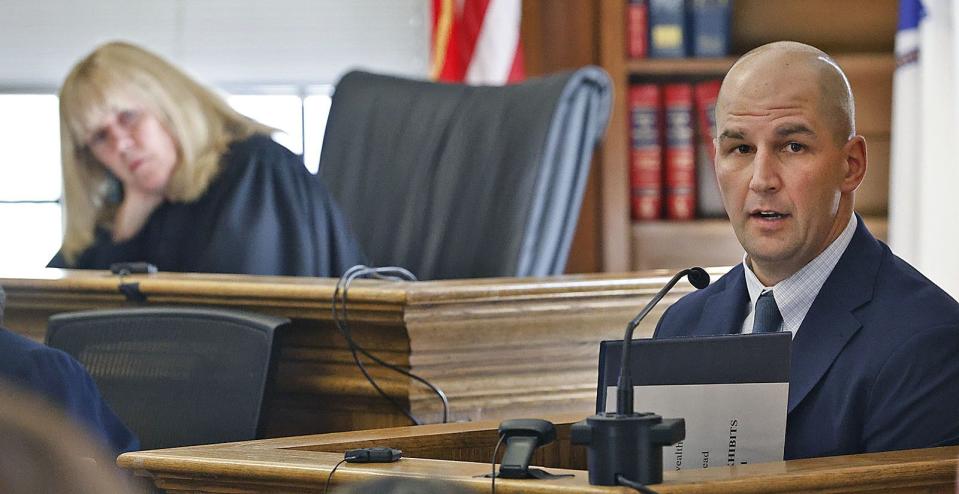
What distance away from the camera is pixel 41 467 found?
0.76 m

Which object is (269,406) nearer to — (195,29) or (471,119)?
(471,119)

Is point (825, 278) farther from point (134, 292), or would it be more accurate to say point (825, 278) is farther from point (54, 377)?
point (134, 292)

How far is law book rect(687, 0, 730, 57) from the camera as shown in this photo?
391cm

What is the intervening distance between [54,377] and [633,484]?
0.97 metres

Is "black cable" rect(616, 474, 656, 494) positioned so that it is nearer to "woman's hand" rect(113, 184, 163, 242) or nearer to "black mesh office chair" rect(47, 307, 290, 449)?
"black mesh office chair" rect(47, 307, 290, 449)

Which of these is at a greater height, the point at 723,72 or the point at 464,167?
the point at 723,72

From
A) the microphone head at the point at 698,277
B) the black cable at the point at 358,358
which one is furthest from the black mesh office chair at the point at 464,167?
the microphone head at the point at 698,277

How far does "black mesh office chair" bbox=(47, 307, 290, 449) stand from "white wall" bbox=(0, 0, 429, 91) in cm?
247

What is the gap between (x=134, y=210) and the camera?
3570 mm

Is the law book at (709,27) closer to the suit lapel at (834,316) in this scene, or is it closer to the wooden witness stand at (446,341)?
the wooden witness stand at (446,341)

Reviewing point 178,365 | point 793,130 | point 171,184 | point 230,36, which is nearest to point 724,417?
point 793,130

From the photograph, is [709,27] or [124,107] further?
[709,27]

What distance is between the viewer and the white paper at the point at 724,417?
1533 millimetres

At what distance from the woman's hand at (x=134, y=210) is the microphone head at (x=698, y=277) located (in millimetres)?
2216
